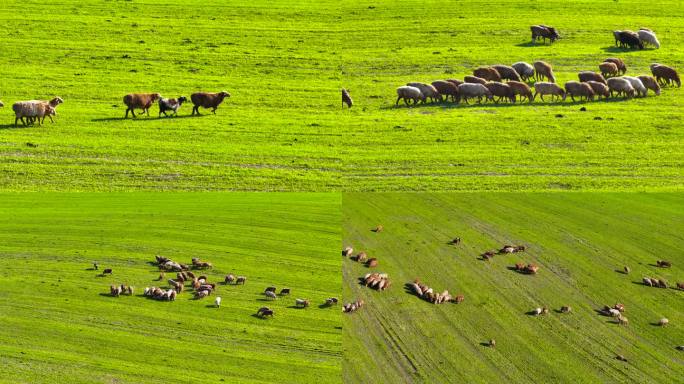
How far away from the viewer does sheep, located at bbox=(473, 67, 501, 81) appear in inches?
2081

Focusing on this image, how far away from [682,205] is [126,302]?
20513 mm

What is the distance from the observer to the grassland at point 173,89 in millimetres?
40844

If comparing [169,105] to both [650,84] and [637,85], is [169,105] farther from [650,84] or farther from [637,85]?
[650,84]

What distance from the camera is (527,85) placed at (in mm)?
51094

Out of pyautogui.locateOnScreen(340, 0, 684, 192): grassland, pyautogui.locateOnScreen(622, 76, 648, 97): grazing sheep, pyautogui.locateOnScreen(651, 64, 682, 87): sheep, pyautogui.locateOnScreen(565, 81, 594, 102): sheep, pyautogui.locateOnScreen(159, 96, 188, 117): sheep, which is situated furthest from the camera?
pyautogui.locateOnScreen(651, 64, 682, 87): sheep

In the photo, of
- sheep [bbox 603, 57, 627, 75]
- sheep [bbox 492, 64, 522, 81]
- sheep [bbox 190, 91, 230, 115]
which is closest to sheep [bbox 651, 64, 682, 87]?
sheep [bbox 603, 57, 627, 75]

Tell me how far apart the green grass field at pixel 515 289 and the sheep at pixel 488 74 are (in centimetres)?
1526

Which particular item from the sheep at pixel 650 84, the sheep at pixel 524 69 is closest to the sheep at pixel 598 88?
the sheep at pixel 650 84

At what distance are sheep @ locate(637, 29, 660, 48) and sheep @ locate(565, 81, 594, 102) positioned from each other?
1310cm

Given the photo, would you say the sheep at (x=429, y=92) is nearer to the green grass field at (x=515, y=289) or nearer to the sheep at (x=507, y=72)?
the sheep at (x=507, y=72)

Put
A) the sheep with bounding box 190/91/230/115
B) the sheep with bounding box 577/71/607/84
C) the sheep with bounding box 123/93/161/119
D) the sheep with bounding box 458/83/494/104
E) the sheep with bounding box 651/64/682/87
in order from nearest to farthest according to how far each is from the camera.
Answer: the sheep with bounding box 123/93/161/119 → the sheep with bounding box 190/91/230/115 → the sheep with bounding box 458/83/494/104 → the sheep with bounding box 577/71/607/84 → the sheep with bounding box 651/64/682/87

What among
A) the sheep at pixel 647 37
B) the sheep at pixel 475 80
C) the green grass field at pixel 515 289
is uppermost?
the sheep at pixel 647 37

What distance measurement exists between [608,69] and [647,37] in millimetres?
9055

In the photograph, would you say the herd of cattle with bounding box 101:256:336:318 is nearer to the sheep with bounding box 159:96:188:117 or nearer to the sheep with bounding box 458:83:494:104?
the sheep with bounding box 159:96:188:117
